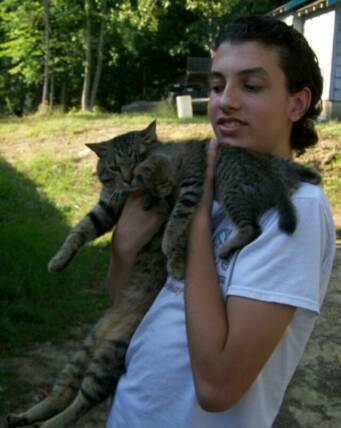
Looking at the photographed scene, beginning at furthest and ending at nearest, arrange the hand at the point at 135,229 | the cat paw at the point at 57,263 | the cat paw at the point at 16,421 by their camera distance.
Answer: the cat paw at the point at 57,263, the cat paw at the point at 16,421, the hand at the point at 135,229

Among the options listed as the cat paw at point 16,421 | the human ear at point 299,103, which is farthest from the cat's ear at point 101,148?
the cat paw at point 16,421

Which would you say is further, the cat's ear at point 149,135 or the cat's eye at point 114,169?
the cat's ear at point 149,135

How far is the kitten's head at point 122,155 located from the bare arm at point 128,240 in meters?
0.42

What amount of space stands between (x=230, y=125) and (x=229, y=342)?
789mm

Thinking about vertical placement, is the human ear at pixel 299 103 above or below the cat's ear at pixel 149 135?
above

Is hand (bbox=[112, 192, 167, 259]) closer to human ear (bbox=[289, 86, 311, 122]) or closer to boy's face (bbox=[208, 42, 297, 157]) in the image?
boy's face (bbox=[208, 42, 297, 157])

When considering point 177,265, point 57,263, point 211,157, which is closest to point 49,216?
point 57,263

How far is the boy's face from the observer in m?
1.83

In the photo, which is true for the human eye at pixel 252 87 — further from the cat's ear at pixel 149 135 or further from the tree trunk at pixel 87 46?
the tree trunk at pixel 87 46

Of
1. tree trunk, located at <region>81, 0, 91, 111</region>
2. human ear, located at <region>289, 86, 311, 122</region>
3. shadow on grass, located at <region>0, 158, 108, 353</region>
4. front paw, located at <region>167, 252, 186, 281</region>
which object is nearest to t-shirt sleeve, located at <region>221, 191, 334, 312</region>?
front paw, located at <region>167, 252, 186, 281</region>

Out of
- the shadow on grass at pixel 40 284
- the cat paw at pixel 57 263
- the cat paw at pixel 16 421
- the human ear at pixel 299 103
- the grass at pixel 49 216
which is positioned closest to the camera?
the human ear at pixel 299 103

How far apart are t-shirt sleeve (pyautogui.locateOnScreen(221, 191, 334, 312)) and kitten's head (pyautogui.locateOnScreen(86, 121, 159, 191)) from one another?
1341 mm

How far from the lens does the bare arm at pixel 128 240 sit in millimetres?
2301

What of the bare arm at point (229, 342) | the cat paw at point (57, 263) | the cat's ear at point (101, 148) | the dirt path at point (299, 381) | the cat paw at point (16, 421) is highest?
the cat's ear at point (101, 148)
